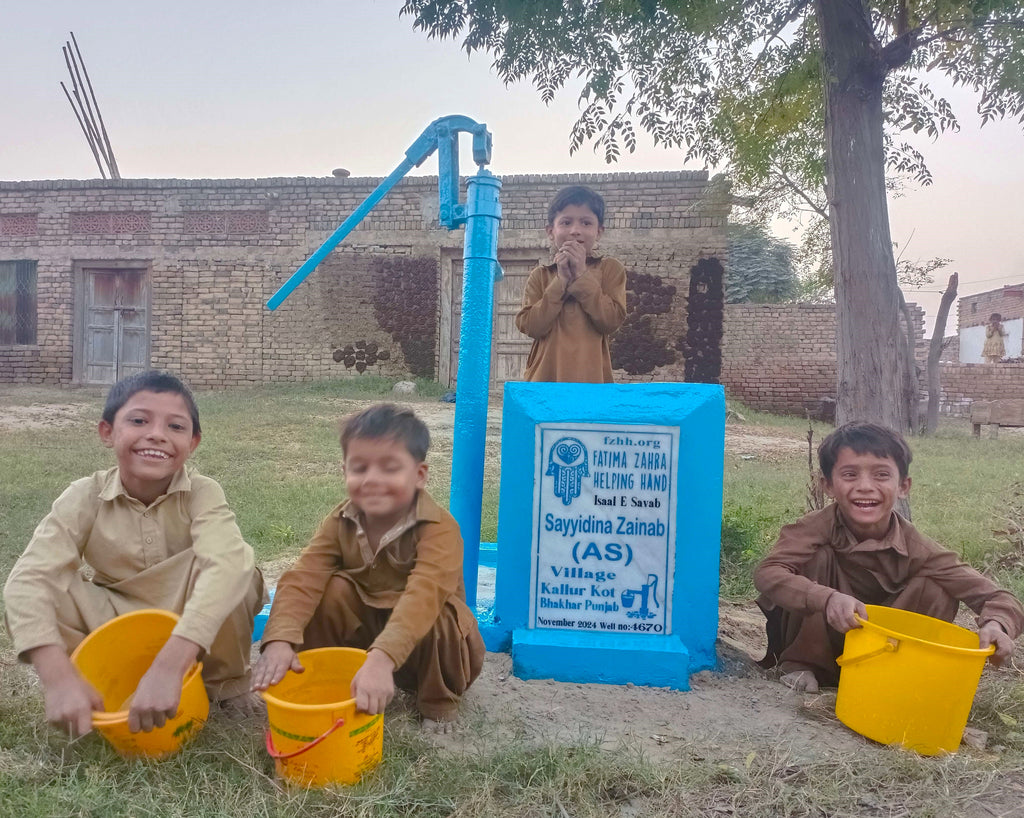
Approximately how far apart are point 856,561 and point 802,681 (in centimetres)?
39

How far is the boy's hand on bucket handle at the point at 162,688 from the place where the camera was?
1.53m

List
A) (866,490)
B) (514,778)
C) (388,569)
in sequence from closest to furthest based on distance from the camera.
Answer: (514,778)
(388,569)
(866,490)

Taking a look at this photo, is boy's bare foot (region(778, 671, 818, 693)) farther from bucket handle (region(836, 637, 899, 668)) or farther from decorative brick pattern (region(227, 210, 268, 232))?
decorative brick pattern (region(227, 210, 268, 232))

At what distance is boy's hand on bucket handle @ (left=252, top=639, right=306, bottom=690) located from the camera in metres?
1.65

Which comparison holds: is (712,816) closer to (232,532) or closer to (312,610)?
(312,610)

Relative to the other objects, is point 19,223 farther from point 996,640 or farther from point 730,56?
point 996,640

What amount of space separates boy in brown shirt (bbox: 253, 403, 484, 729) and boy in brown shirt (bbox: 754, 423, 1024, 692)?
0.94 m

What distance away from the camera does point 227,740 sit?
1731 millimetres

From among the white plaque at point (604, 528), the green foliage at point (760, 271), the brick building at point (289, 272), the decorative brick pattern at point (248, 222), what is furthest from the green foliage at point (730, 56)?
the green foliage at point (760, 271)

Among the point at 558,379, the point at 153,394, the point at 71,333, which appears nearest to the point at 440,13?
the point at 558,379

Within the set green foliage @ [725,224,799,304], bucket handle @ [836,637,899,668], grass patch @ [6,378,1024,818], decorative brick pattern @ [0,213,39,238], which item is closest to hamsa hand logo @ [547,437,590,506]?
grass patch @ [6,378,1024,818]

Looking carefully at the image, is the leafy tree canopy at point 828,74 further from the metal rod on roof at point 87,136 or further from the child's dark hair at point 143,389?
the metal rod on roof at point 87,136

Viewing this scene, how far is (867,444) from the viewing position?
230cm

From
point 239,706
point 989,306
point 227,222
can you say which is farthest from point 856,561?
point 989,306
